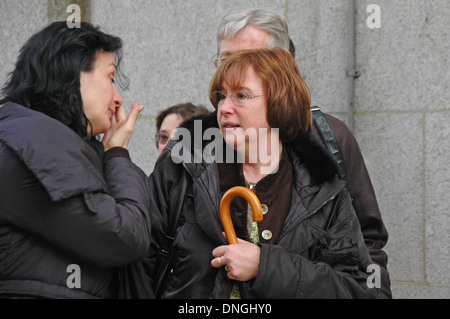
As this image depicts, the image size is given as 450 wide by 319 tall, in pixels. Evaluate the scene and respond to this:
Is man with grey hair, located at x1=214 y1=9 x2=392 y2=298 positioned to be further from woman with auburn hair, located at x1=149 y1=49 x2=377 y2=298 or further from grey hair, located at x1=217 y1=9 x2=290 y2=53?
woman with auburn hair, located at x1=149 y1=49 x2=377 y2=298

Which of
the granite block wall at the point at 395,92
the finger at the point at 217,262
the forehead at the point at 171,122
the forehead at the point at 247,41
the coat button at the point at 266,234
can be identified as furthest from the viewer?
the forehead at the point at 171,122

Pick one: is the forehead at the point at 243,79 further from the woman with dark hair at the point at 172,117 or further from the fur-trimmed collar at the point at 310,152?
the woman with dark hair at the point at 172,117

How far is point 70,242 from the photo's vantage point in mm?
2012

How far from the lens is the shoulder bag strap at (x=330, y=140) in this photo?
272cm

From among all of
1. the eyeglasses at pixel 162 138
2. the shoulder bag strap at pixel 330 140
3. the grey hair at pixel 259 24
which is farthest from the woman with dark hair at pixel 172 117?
the shoulder bag strap at pixel 330 140

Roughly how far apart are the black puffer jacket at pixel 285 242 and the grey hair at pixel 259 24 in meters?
0.77

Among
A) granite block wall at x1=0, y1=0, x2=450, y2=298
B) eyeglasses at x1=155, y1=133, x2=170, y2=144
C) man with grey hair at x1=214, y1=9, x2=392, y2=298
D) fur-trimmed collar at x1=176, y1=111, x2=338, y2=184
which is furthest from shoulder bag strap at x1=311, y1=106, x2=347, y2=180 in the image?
eyeglasses at x1=155, y1=133, x2=170, y2=144

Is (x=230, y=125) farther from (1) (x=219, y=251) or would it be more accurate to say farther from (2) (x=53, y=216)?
(2) (x=53, y=216)

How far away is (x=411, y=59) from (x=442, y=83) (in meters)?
0.28

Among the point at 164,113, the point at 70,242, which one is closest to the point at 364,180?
the point at 70,242

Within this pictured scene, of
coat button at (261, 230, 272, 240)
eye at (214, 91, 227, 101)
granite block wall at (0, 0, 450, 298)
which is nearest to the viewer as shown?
coat button at (261, 230, 272, 240)

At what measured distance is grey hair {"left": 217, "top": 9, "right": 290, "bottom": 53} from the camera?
2.95 metres
